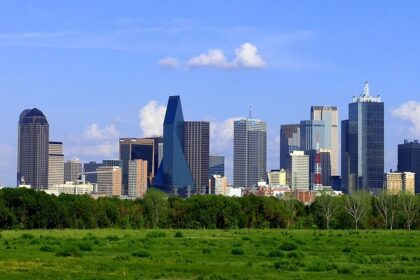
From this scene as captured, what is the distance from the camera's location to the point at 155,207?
12481 cm

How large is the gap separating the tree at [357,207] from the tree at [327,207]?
169 centimetres

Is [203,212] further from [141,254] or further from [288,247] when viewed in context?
[141,254]

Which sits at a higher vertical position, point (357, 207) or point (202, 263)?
point (357, 207)

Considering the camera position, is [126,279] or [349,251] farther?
[349,251]

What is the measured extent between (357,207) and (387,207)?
5.42 metres

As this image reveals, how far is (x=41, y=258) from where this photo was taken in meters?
44.7

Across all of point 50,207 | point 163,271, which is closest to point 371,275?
point 163,271

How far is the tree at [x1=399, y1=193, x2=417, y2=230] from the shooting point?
12611cm

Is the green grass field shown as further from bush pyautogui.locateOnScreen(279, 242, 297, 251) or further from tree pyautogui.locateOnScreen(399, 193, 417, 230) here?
tree pyautogui.locateOnScreen(399, 193, 417, 230)

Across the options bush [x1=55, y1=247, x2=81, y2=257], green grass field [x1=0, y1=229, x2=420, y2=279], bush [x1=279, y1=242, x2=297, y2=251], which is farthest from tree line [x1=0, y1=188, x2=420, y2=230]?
bush [x1=55, y1=247, x2=81, y2=257]

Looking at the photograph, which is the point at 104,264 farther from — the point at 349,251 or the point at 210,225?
the point at 210,225

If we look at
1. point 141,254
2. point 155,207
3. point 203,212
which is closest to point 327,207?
point 203,212

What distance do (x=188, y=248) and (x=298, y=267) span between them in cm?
1714

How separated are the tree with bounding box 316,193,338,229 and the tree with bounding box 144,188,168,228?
20.2 meters
